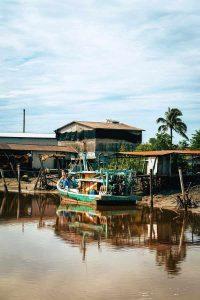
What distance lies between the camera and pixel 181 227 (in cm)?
2467

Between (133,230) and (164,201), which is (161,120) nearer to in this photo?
(164,201)

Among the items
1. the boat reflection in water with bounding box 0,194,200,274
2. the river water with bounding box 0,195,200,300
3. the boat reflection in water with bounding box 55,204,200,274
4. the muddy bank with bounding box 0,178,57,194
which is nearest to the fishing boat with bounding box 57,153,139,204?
the boat reflection in water with bounding box 0,194,200,274

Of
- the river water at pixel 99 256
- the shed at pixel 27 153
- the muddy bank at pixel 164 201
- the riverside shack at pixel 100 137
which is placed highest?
the riverside shack at pixel 100 137

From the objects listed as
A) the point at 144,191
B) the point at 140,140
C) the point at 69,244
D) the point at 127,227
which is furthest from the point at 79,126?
the point at 69,244

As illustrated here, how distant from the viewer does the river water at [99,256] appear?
43.6ft

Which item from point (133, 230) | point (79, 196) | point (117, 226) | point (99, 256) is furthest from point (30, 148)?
point (99, 256)

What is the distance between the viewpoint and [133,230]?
24141 mm

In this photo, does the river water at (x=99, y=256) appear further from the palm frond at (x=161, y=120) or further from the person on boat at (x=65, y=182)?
the palm frond at (x=161, y=120)

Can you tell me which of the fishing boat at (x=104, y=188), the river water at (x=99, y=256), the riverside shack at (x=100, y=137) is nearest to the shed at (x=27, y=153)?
the riverside shack at (x=100, y=137)

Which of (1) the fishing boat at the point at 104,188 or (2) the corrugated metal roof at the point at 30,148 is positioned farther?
(2) the corrugated metal roof at the point at 30,148

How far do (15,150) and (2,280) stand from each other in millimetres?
45872

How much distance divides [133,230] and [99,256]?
6.74 metres

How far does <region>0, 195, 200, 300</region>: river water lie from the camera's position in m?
13.3

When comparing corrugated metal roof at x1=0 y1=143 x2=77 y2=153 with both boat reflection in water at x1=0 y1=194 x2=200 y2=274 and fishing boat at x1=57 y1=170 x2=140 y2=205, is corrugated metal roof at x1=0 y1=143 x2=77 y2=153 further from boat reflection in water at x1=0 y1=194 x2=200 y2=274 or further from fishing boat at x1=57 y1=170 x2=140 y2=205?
fishing boat at x1=57 y1=170 x2=140 y2=205
